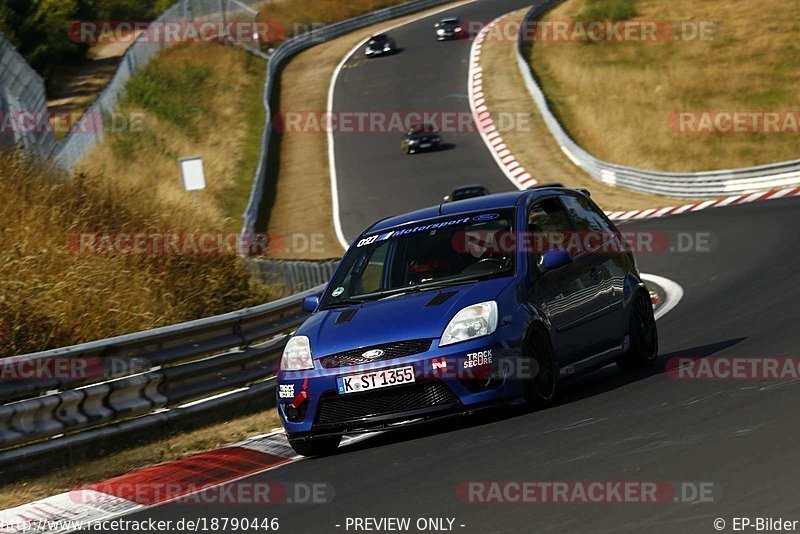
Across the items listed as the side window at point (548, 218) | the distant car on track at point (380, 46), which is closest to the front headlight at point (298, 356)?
the side window at point (548, 218)

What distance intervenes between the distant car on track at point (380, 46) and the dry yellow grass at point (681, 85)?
806 cm

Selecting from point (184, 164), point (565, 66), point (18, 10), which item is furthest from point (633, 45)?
point (184, 164)

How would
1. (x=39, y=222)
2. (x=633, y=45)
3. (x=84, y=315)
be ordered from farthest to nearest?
(x=633, y=45), (x=39, y=222), (x=84, y=315)

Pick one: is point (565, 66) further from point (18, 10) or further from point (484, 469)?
point (484, 469)

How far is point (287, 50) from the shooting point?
2527 inches

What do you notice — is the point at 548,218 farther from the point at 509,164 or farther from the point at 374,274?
the point at 509,164

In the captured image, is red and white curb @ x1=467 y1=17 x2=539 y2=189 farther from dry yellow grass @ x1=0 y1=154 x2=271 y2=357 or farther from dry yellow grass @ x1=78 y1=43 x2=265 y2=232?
A: dry yellow grass @ x1=0 y1=154 x2=271 y2=357

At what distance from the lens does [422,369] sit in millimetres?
8000

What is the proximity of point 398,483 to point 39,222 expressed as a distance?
283 inches

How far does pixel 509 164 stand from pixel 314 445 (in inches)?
1330

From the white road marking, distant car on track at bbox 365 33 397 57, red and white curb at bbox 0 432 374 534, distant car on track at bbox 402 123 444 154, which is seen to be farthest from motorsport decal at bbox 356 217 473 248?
distant car on track at bbox 365 33 397 57

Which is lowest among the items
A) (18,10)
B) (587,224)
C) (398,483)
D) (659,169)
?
(659,169)

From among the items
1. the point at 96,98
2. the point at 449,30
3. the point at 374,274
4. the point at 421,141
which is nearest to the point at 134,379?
the point at 374,274

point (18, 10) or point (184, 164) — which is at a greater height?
point (18, 10)
